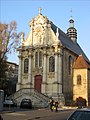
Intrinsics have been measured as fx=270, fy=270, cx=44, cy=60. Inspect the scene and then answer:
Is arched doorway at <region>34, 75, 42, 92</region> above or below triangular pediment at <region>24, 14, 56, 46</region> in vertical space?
below

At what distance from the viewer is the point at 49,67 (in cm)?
4694

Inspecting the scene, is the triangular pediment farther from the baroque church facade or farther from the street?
the street

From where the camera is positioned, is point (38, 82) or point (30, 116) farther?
point (38, 82)

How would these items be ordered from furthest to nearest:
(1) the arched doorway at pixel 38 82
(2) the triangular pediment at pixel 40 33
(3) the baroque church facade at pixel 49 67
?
(2) the triangular pediment at pixel 40 33 < (1) the arched doorway at pixel 38 82 < (3) the baroque church facade at pixel 49 67

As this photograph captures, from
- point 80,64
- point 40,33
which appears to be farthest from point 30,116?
point 80,64

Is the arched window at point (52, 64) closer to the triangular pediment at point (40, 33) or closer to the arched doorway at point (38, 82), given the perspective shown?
the arched doorway at point (38, 82)

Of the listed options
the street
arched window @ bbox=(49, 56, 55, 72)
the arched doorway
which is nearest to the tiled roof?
arched window @ bbox=(49, 56, 55, 72)

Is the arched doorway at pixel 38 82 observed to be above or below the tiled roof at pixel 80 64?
below

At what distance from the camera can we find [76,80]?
50.7 metres

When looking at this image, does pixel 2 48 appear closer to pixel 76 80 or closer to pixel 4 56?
pixel 4 56

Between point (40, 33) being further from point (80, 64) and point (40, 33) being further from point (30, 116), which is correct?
point (30, 116)

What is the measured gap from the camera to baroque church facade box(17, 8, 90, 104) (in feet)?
151

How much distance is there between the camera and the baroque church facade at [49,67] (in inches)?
1813

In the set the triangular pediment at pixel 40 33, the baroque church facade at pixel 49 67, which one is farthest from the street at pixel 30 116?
the triangular pediment at pixel 40 33
